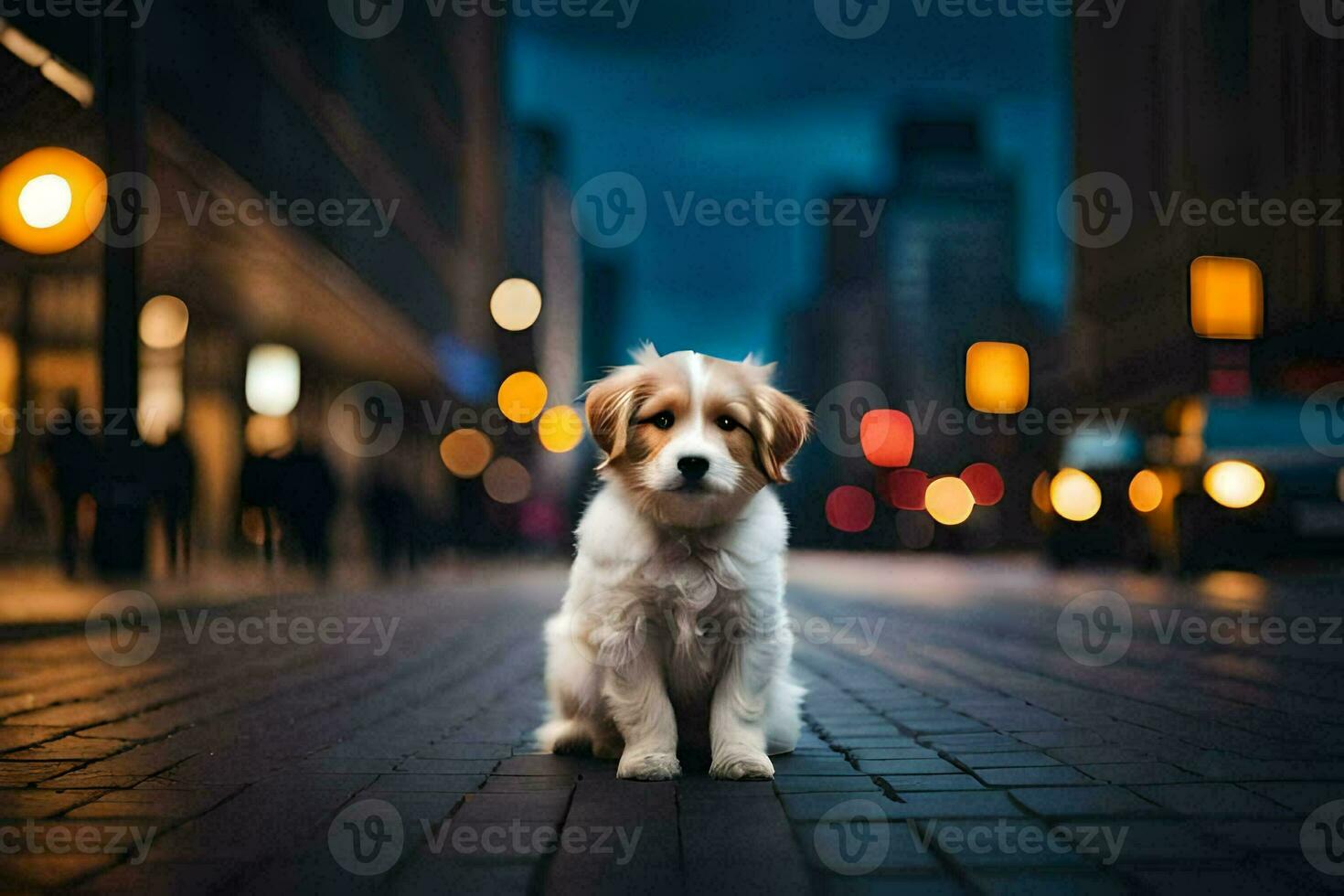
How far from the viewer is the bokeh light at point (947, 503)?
1939 inches

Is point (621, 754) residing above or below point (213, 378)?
below

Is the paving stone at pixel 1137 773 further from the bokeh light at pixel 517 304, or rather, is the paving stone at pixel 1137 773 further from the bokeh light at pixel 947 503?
the bokeh light at pixel 947 503

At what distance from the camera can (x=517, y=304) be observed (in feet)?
112

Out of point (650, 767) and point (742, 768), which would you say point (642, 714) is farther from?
point (742, 768)

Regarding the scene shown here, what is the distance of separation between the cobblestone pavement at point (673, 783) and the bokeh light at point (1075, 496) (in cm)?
1305

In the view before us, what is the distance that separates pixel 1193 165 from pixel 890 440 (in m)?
41.1

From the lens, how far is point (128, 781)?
14.7 feet

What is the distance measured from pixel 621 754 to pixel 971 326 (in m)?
191

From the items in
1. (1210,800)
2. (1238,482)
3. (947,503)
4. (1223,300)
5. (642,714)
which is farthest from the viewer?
(947,503)

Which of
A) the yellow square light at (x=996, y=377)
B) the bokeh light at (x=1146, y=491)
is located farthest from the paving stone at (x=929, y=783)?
the yellow square light at (x=996, y=377)

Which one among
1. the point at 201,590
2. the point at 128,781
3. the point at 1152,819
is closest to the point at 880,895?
the point at 1152,819

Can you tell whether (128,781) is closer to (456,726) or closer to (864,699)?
(456,726)

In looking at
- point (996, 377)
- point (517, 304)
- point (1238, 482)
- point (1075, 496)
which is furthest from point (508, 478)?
A: point (1238, 482)

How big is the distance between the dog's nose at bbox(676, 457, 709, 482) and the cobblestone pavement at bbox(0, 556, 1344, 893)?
996 mm
